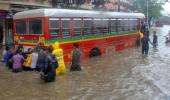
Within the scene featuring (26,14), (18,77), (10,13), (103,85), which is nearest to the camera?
(103,85)

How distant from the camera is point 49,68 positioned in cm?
1369

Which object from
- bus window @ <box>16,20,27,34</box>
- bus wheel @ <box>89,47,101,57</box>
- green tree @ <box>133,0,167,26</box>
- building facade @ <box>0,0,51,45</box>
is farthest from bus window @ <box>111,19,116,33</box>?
green tree @ <box>133,0,167,26</box>

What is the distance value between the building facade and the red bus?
9.12 meters

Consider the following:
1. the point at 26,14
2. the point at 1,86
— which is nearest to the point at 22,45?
the point at 26,14

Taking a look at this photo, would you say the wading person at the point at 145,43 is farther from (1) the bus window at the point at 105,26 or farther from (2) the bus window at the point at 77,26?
(2) the bus window at the point at 77,26

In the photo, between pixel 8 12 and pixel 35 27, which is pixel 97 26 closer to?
pixel 35 27

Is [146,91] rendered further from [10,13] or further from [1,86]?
[10,13]

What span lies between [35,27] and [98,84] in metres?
5.59

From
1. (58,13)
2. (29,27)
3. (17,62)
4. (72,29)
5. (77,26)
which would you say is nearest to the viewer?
(17,62)

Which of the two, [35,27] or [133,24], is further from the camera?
[133,24]

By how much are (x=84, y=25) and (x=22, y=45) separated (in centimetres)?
381

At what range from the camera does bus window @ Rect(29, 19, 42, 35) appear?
17.6 meters

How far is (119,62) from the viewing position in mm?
20203

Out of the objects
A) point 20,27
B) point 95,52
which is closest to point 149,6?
point 95,52
